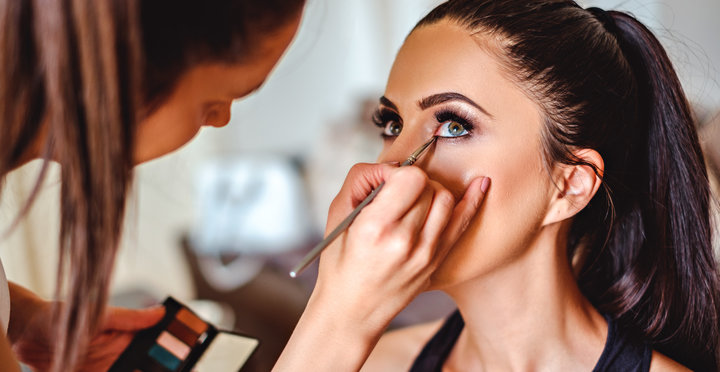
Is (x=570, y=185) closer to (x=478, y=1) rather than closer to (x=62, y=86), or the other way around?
(x=478, y=1)

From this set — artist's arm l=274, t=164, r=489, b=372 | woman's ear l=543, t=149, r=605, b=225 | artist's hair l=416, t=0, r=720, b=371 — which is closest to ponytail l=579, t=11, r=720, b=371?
artist's hair l=416, t=0, r=720, b=371

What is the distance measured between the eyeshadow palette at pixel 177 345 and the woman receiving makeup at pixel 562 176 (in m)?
0.42

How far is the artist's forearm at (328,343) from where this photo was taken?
2.56 ft

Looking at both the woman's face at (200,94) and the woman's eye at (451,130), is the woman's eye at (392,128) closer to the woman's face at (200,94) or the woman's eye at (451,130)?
the woman's eye at (451,130)

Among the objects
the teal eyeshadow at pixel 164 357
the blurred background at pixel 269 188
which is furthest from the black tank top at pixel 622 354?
the blurred background at pixel 269 188

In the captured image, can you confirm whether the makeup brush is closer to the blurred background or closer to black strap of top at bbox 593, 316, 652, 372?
black strap of top at bbox 593, 316, 652, 372

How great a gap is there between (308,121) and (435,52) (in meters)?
3.65

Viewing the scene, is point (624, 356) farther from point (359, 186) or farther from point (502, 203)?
point (359, 186)

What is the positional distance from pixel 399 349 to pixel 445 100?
2.09 feet

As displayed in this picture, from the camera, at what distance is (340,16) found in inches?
175

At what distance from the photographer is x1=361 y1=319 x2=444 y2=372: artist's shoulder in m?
1.35

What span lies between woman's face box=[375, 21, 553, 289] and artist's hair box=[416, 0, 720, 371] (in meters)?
0.04

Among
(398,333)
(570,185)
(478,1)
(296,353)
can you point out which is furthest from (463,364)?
(478,1)

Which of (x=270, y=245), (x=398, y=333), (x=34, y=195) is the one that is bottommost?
(x=270, y=245)
